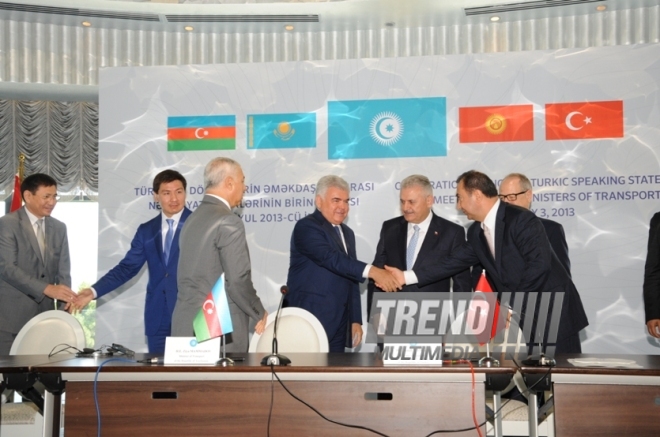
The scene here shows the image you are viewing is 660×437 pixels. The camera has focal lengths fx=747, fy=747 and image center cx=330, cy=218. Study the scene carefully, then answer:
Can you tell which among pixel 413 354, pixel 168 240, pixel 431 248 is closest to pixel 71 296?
pixel 168 240

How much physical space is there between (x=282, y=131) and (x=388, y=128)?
82cm

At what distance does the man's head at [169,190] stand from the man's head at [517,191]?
2156 mm

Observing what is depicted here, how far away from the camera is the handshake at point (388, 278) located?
15.4 feet

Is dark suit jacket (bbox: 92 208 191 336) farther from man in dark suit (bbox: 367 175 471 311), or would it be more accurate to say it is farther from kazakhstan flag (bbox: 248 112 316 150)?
man in dark suit (bbox: 367 175 471 311)

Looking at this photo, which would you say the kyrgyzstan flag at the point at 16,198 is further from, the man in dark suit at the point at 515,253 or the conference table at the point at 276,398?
the man in dark suit at the point at 515,253

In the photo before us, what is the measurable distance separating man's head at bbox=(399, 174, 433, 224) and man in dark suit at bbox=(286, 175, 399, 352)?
0.38 meters

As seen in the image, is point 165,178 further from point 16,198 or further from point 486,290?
point 16,198

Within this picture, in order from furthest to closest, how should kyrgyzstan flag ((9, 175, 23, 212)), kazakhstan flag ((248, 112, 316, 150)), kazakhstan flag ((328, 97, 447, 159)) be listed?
kyrgyzstan flag ((9, 175, 23, 212))
kazakhstan flag ((248, 112, 316, 150))
kazakhstan flag ((328, 97, 447, 159))

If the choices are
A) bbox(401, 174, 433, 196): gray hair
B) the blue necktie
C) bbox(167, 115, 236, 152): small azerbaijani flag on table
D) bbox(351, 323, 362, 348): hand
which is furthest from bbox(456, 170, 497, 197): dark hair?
bbox(167, 115, 236, 152): small azerbaijani flag on table

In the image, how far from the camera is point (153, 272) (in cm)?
500

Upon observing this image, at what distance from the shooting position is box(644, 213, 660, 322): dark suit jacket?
4703 millimetres

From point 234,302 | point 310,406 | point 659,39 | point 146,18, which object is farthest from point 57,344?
point 659,39

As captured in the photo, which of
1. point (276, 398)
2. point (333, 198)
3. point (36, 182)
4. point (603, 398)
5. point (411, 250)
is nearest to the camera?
point (603, 398)

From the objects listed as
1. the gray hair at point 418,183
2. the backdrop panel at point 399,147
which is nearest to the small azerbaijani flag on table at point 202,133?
the backdrop panel at point 399,147
